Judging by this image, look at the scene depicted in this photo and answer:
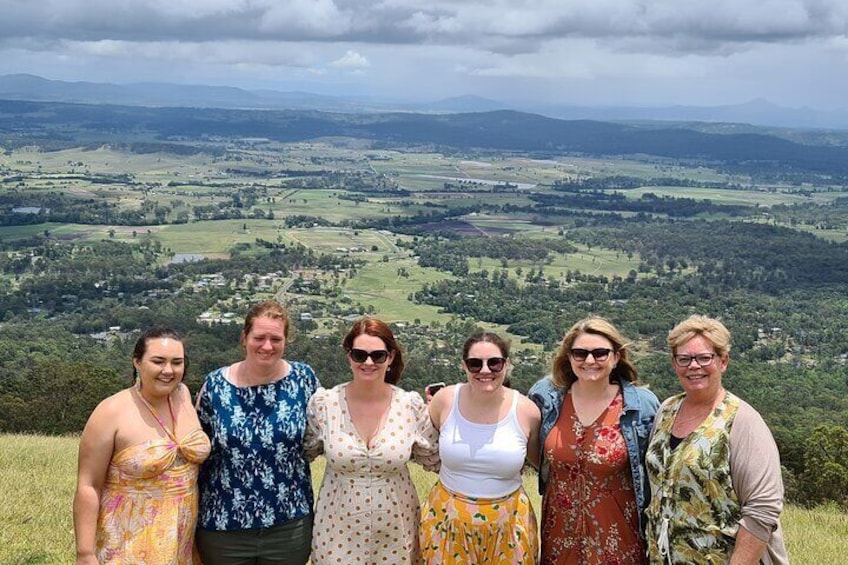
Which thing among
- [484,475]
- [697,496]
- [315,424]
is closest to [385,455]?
[315,424]

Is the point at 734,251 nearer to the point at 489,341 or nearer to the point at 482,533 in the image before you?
the point at 489,341

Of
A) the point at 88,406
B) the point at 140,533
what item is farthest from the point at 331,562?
the point at 88,406

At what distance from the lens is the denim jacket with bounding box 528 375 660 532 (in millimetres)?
4227

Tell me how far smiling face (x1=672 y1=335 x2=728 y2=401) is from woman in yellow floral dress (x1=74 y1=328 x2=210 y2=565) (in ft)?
8.11

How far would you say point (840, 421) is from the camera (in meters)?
31.2

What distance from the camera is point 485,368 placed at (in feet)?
14.4

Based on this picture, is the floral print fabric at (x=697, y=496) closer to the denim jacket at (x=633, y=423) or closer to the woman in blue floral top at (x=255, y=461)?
the denim jacket at (x=633, y=423)

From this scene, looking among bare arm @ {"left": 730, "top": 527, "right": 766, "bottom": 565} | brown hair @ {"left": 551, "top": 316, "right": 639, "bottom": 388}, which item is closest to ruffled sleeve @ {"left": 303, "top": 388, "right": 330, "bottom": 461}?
brown hair @ {"left": 551, "top": 316, "right": 639, "bottom": 388}

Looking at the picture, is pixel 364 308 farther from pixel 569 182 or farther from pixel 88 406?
pixel 569 182

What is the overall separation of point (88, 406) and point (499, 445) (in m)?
18.0

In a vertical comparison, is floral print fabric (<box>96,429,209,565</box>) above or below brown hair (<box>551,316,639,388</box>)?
below

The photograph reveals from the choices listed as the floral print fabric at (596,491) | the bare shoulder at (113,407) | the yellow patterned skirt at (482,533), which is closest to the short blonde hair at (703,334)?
the floral print fabric at (596,491)

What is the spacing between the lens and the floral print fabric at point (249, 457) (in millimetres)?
4328

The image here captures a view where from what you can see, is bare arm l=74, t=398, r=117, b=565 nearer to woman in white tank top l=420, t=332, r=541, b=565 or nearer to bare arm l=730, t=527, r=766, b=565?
woman in white tank top l=420, t=332, r=541, b=565
